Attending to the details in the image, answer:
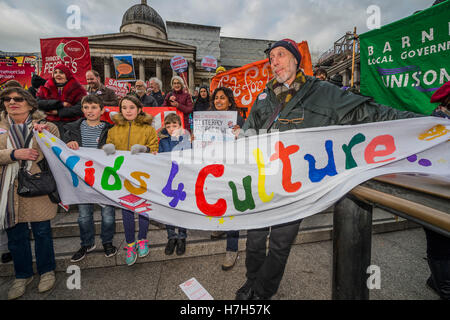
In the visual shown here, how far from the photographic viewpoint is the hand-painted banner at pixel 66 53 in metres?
4.80

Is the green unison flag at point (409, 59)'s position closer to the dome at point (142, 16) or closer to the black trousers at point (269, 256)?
the black trousers at point (269, 256)

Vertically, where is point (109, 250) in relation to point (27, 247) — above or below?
below

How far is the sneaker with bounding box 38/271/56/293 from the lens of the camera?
7.06ft

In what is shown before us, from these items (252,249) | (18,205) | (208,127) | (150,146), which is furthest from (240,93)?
(18,205)

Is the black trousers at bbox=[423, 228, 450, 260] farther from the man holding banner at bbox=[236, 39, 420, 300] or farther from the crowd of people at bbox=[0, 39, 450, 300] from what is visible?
the man holding banner at bbox=[236, 39, 420, 300]

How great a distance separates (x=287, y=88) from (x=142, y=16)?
4240 cm

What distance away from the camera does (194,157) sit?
196 centimetres

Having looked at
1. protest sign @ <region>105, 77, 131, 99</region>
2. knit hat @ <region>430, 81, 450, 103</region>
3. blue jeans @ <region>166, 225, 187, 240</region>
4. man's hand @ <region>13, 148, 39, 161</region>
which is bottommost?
blue jeans @ <region>166, 225, 187, 240</region>

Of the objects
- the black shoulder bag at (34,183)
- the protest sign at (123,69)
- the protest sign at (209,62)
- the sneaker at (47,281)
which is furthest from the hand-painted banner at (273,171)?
the protest sign at (209,62)

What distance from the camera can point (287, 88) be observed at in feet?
6.12

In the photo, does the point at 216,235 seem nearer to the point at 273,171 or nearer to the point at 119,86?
the point at 273,171

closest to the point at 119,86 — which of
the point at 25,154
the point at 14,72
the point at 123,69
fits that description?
the point at 123,69

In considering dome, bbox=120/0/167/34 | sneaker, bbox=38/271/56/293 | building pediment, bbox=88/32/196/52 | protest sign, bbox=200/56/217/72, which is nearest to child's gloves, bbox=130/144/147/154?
sneaker, bbox=38/271/56/293

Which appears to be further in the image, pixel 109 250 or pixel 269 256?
pixel 109 250
